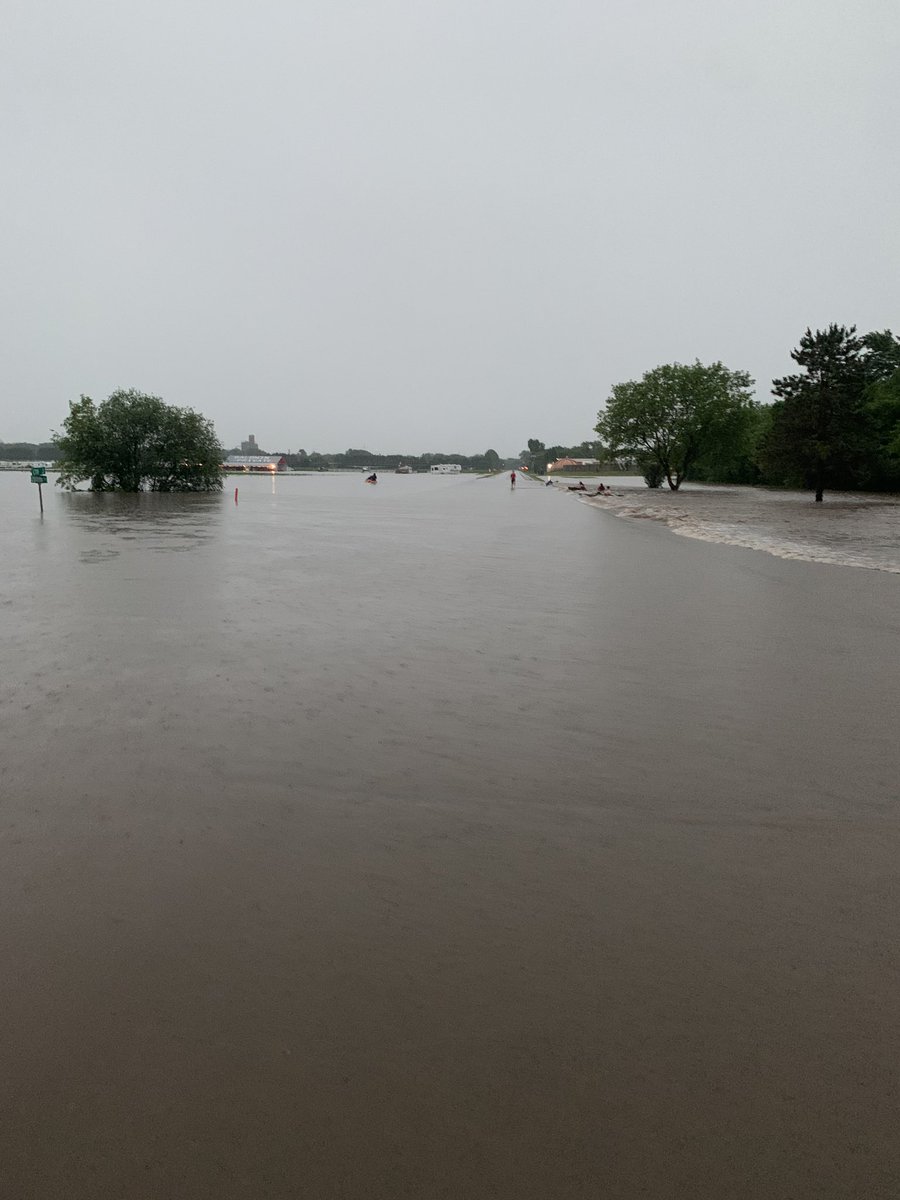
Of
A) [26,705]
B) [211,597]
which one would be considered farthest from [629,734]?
[211,597]

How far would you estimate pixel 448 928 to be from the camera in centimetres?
343

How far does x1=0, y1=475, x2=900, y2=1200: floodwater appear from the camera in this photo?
2.33 metres

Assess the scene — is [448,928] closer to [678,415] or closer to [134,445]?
[134,445]

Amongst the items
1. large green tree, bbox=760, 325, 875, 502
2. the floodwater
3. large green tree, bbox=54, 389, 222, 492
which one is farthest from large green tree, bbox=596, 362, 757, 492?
the floodwater

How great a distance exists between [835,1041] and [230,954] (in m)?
2.51

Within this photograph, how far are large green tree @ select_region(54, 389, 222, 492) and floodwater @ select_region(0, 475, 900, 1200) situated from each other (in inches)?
2194

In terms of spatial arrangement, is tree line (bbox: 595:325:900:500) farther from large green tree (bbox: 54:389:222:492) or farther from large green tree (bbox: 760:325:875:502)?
large green tree (bbox: 54:389:222:492)

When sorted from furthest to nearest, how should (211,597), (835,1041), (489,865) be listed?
(211,597) → (489,865) → (835,1041)

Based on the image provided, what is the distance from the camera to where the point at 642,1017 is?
2877 mm

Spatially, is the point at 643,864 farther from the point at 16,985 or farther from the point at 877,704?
the point at 877,704

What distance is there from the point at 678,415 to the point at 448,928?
70316 millimetres

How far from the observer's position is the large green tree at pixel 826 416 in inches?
1949

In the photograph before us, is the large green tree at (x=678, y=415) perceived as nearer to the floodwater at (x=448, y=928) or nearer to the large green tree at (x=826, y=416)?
the large green tree at (x=826, y=416)

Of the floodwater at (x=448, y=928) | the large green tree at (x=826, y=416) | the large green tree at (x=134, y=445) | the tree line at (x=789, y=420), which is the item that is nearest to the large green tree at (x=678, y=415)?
the tree line at (x=789, y=420)
